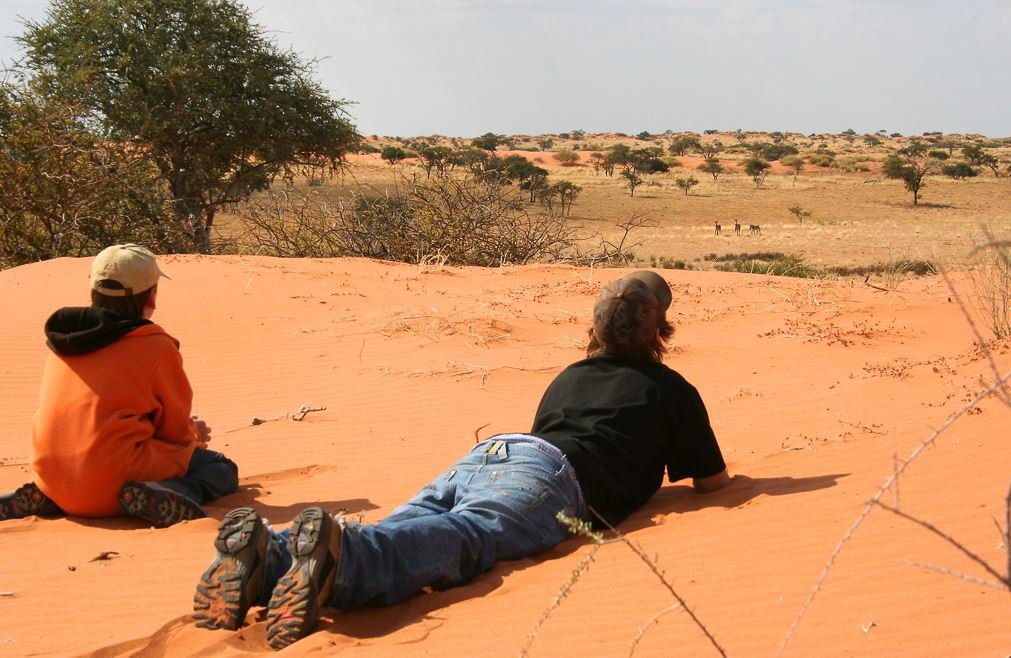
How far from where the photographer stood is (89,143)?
686 inches

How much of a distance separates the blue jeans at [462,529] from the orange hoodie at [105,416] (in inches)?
56.9

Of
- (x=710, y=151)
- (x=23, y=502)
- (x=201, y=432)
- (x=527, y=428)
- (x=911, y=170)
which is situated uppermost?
(x=710, y=151)

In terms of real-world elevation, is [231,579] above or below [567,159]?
below

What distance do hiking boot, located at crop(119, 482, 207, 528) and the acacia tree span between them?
16.0 metres

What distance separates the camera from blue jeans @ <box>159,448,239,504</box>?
16.7 ft

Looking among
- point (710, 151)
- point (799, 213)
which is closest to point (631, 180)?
point (799, 213)

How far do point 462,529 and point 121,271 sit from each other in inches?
81.8

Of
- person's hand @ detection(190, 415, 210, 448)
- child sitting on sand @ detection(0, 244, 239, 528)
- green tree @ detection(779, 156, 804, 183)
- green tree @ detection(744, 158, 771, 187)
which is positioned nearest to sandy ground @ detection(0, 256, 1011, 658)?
child sitting on sand @ detection(0, 244, 239, 528)

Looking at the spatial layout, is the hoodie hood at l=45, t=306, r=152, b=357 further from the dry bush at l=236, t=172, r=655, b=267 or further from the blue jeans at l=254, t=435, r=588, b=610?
the dry bush at l=236, t=172, r=655, b=267

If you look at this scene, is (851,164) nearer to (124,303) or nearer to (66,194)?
(66,194)

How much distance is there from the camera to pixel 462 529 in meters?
3.70

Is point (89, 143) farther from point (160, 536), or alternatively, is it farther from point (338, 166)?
point (160, 536)

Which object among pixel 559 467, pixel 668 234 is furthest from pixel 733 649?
pixel 668 234

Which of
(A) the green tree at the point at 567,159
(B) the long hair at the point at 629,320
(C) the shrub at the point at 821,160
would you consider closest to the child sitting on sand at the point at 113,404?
(B) the long hair at the point at 629,320
